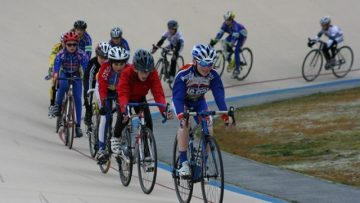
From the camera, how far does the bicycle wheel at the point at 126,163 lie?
8883 mm

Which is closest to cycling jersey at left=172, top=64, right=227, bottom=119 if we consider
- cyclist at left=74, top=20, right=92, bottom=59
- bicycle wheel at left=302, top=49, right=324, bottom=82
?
cyclist at left=74, top=20, right=92, bottom=59

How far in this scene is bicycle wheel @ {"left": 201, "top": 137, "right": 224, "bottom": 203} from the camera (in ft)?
24.7

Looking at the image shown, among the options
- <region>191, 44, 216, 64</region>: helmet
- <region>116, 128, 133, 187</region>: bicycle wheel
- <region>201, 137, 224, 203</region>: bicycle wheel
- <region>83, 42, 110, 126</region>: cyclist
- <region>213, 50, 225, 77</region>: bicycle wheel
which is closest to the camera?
<region>201, 137, 224, 203</region>: bicycle wheel

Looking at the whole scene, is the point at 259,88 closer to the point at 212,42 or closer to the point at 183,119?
the point at 212,42

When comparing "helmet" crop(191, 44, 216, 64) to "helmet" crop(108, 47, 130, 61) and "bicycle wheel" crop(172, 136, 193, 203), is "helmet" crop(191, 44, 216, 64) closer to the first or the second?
"bicycle wheel" crop(172, 136, 193, 203)

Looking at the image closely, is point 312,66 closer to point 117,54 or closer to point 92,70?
point 92,70

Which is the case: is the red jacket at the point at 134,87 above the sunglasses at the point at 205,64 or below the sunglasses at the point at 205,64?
below

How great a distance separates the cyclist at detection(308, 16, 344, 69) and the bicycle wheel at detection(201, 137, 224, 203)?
36.1 feet

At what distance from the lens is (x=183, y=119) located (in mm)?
7891

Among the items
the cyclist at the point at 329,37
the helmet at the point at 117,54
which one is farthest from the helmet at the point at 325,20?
the helmet at the point at 117,54

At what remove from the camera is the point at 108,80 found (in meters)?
9.58

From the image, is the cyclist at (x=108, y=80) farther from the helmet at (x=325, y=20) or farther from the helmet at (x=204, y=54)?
the helmet at (x=325, y=20)

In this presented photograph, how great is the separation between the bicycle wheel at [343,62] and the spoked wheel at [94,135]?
30.0 feet

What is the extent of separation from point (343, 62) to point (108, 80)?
10.2 m
